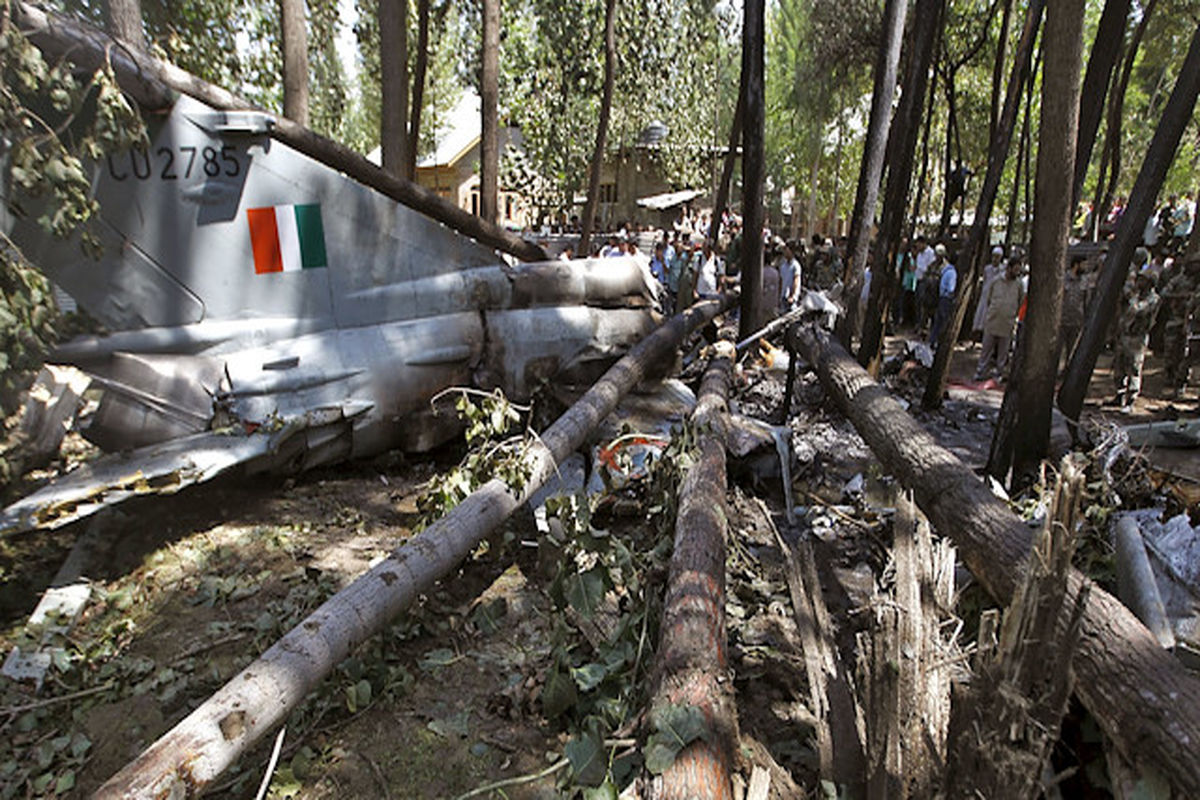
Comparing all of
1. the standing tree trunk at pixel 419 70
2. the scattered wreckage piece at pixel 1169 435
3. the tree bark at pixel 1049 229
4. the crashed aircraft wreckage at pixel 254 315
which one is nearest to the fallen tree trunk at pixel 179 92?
the crashed aircraft wreckage at pixel 254 315

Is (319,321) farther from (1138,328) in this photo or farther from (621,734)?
(1138,328)

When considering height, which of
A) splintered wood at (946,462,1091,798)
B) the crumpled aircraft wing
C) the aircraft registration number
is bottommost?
the crumpled aircraft wing

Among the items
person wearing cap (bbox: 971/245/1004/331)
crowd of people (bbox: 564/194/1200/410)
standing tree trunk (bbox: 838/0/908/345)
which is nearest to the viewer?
standing tree trunk (bbox: 838/0/908/345)

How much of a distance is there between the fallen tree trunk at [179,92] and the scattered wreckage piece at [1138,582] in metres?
5.70

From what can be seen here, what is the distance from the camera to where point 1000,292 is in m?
9.92

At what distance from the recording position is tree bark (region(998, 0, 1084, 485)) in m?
4.48

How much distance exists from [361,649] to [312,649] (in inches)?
31.6

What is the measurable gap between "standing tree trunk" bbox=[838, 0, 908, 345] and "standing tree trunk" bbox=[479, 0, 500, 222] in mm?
4810

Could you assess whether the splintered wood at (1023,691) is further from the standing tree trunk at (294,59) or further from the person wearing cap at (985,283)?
the person wearing cap at (985,283)

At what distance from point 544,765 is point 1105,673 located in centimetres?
217

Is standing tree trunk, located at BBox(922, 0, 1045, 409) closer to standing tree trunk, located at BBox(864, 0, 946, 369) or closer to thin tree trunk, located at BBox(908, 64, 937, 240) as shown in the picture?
standing tree trunk, located at BBox(864, 0, 946, 369)

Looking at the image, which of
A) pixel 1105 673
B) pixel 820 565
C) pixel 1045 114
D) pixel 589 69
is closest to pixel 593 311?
pixel 820 565

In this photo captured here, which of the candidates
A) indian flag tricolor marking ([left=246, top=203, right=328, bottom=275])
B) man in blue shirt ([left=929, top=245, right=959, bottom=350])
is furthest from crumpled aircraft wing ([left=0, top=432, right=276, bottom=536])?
man in blue shirt ([left=929, top=245, right=959, bottom=350])

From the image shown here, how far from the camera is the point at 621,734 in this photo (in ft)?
8.53
